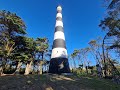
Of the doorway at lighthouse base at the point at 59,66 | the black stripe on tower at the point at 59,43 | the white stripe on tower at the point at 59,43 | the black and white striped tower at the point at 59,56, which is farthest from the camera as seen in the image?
the black stripe on tower at the point at 59,43

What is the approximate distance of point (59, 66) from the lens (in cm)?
2198

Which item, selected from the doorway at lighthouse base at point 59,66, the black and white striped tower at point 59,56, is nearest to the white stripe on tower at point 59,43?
the black and white striped tower at point 59,56

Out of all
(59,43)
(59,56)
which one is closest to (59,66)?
(59,56)

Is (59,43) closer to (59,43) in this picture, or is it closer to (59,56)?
(59,43)

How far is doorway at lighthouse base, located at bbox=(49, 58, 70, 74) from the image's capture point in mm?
21930

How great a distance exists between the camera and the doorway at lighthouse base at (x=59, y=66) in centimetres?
2193

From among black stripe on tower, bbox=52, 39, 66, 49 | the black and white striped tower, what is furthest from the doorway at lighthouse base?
black stripe on tower, bbox=52, 39, 66, 49

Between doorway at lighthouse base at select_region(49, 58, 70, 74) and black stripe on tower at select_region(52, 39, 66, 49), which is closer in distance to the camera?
doorway at lighthouse base at select_region(49, 58, 70, 74)

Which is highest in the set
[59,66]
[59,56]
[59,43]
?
[59,43]

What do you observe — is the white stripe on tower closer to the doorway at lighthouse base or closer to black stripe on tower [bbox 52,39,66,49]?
black stripe on tower [bbox 52,39,66,49]

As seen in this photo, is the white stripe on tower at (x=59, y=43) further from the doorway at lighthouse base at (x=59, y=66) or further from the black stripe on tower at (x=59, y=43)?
the doorway at lighthouse base at (x=59, y=66)

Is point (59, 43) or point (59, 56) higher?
point (59, 43)

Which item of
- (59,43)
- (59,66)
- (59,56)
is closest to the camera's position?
(59,66)

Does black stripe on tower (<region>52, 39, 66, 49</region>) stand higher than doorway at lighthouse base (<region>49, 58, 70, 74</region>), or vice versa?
black stripe on tower (<region>52, 39, 66, 49</region>)
